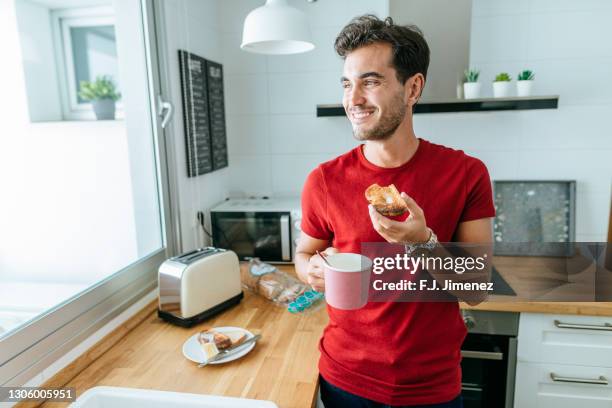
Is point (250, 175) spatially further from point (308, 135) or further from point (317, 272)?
point (317, 272)

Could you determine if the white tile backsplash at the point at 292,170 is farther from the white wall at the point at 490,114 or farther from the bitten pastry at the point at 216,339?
the bitten pastry at the point at 216,339

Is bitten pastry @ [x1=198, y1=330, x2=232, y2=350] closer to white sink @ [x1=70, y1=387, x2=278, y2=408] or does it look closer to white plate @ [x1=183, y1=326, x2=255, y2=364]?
white plate @ [x1=183, y1=326, x2=255, y2=364]

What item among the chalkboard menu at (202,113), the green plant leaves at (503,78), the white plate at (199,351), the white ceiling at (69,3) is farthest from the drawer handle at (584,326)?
the white ceiling at (69,3)

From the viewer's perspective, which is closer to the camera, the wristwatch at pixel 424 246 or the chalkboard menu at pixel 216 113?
the wristwatch at pixel 424 246

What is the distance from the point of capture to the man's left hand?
85 cm

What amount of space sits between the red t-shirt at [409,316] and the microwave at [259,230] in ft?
2.82

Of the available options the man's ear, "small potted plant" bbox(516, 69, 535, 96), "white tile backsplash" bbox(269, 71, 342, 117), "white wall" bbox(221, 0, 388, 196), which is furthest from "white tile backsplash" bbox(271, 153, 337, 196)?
the man's ear

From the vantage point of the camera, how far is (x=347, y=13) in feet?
6.98

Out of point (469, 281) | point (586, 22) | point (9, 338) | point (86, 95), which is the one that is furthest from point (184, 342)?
point (586, 22)

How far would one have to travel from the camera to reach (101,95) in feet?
6.35

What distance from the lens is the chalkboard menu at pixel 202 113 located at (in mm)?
1883

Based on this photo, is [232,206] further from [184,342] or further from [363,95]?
[363,95]

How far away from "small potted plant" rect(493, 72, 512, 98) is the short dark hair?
36.6 inches

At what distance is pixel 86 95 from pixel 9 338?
126 cm
